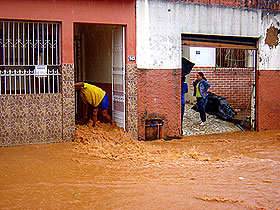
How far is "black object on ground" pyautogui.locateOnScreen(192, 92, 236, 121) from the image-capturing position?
13.1 m

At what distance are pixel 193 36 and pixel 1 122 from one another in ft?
17.6

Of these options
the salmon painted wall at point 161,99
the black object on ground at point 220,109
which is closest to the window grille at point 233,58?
the black object on ground at point 220,109

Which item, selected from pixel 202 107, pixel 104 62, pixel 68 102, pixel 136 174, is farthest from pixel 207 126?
pixel 136 174

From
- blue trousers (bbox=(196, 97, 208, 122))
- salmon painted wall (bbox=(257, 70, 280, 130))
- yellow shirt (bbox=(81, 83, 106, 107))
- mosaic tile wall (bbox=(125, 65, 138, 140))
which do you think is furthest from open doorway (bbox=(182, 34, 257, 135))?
yellow shirt (bbox=(81, 83, 106, 107))

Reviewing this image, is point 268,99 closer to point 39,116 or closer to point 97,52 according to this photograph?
point 97,52

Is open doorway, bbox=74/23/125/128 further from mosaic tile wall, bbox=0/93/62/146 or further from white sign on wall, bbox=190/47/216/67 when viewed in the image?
white sign on wall, bbox=190/47/216/67

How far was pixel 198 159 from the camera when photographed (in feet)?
25.9

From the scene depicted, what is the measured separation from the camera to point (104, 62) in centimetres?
1107

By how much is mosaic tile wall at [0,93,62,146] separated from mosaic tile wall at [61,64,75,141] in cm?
9

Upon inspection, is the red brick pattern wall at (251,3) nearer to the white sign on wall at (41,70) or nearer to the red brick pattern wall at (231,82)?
the red brick pattern wall at (231,82)

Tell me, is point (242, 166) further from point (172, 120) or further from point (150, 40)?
point (150, 40)

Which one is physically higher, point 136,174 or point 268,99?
point 268,99

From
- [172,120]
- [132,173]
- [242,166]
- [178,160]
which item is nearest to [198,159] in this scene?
[178,160]

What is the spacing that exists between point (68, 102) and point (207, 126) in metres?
5.08
